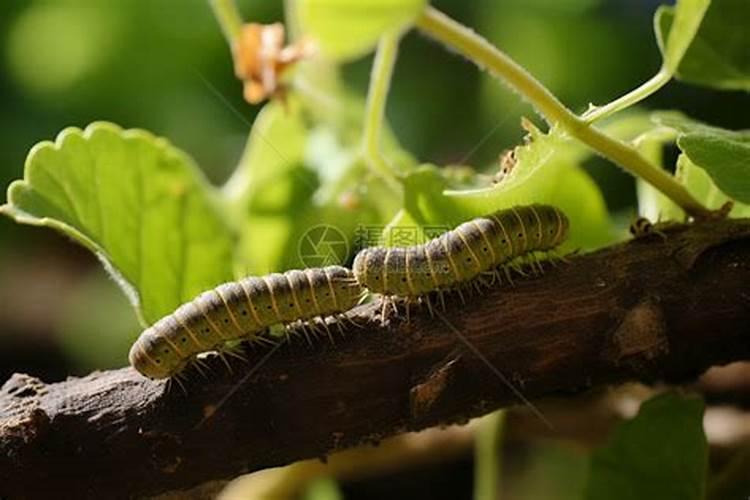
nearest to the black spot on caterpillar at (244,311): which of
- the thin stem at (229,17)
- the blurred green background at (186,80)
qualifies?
the thin stem at (229,17)

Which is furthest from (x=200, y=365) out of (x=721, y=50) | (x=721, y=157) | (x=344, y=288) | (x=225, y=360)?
(x=721, y=50)

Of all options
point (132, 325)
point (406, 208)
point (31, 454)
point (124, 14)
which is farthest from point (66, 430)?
point (124, 14)

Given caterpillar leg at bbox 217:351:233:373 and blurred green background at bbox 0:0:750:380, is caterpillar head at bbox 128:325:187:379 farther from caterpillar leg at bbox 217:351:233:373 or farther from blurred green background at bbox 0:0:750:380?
blurred green background at bbox 0:0:750:380

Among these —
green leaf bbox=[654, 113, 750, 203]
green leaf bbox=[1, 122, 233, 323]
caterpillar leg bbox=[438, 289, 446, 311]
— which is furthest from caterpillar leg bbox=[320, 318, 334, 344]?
green leaf bbox=[654, 113, 750, 203]

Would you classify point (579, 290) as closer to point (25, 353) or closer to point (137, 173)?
point (137, 173)

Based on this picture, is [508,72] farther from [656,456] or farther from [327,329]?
[656,456]
